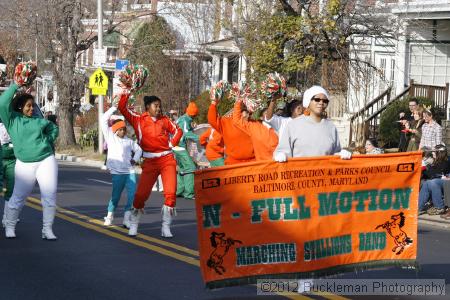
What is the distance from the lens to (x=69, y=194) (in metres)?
21.0

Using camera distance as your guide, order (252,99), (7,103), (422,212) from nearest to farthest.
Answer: (252,99) → (7,103) → (422,212)

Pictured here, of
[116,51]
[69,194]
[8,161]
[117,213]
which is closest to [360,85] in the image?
[69,194]

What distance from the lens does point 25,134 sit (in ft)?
42.4

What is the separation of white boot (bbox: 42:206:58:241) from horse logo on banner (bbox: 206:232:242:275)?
466 centimetres

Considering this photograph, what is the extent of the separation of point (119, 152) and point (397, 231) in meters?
6.27

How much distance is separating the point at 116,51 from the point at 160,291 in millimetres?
50180

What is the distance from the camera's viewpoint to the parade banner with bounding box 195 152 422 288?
8.99 meters

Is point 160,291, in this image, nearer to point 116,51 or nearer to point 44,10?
point 44,10

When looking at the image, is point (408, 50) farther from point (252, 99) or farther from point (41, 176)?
point (41, 176)

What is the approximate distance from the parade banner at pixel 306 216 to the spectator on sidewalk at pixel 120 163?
599 cm

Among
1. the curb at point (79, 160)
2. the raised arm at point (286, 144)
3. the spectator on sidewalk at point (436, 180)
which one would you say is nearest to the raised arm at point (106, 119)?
the raised arm at point (286, 144)

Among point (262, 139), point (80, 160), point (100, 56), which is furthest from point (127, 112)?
point (80, 160)

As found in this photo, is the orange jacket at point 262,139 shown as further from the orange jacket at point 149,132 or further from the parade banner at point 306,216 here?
the parade banner at point 306,216

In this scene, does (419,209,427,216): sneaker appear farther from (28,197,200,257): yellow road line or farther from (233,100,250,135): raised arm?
(233,100,250,135): raised arm
